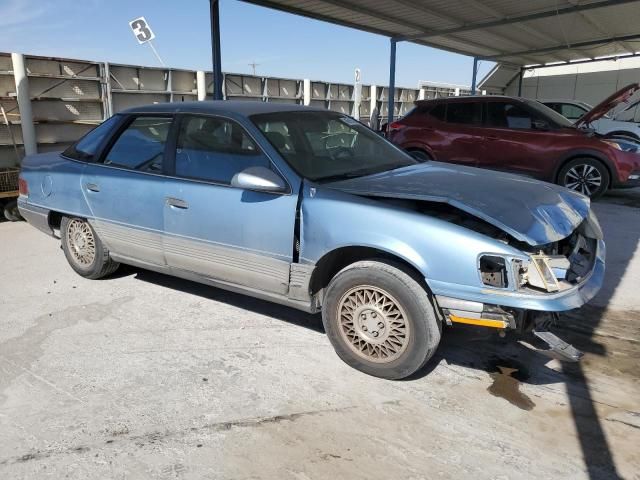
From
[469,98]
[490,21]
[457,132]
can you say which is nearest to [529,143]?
[457,132]

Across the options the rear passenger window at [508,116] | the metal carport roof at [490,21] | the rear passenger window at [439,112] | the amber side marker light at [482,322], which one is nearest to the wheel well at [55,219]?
the amber side marker light at [482,322]

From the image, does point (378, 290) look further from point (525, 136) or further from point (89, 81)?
point (89, 81)

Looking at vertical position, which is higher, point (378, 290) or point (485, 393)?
point (378, 290)

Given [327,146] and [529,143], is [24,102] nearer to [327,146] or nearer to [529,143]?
[327,146]

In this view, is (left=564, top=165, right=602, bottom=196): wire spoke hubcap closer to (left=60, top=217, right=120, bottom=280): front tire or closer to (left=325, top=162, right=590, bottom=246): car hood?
(left=325, top=162, right=590, bottom=246): car hood

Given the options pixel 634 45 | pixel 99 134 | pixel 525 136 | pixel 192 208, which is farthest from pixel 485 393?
pixel 634 45

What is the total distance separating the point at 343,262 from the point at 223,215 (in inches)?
35.9

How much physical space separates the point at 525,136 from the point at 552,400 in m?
6.65

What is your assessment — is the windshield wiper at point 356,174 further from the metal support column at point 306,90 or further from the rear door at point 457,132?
the metal support column at point 306,90

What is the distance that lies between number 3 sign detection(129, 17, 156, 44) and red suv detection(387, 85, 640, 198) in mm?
5494

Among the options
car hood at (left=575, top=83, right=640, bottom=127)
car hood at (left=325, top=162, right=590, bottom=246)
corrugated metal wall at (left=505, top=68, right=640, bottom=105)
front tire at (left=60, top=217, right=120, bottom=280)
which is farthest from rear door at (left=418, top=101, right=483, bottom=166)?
corrugated metal wall at (left=505, top=68, right=640, bottom=105)

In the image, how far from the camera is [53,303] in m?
4.45

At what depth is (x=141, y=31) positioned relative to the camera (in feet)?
33.2

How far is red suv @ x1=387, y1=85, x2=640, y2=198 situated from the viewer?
8422 millimetres
